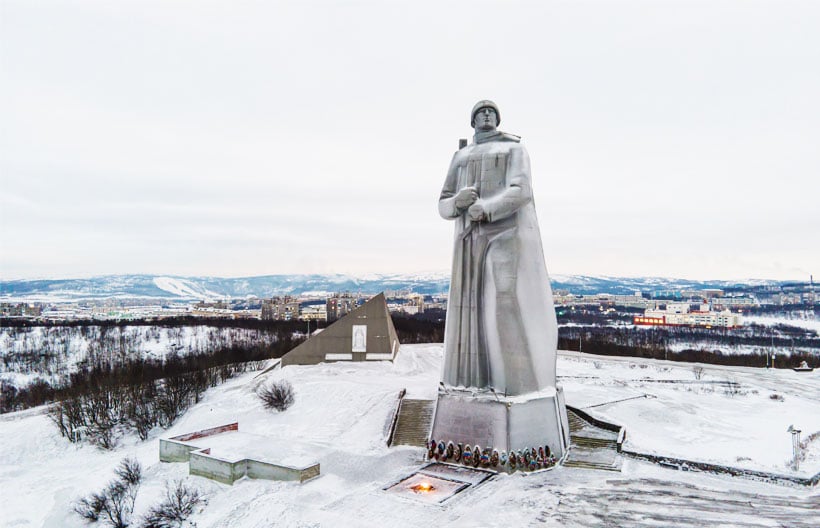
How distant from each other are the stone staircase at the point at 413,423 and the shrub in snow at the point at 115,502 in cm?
766

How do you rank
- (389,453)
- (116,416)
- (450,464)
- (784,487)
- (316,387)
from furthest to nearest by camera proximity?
(116,416) < (316,387) < (389,453) < (450,464) < (784,487)

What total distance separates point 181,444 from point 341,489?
6.68 m

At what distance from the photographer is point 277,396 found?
946 inches

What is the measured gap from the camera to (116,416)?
90.3 feet

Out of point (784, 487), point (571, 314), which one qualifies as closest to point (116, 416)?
point (784, 487)

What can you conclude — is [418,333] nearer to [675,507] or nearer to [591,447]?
[591,447]

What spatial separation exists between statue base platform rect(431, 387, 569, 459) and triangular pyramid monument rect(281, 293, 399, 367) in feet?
53.4

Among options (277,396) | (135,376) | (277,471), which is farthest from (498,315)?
(135,376)

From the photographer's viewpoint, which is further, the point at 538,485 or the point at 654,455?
the point at 654,455

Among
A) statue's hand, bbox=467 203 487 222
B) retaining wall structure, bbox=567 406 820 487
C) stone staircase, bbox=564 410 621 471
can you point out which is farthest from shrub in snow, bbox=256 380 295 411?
retaining wall structure, bbox=567 406 820 487

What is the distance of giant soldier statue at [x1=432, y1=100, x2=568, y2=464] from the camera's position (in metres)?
14.9

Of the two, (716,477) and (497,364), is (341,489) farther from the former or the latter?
(716,477)

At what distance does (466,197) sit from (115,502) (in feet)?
39.9

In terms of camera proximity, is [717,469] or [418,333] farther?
[418,333]
